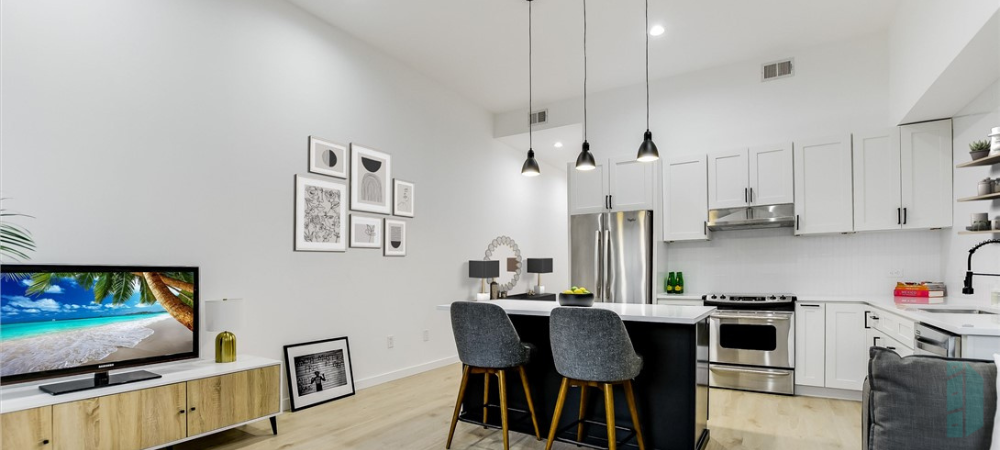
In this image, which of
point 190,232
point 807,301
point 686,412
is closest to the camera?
point 686,412

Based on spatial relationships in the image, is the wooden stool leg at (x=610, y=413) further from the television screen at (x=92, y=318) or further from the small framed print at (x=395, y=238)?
the small framed print at (x=395, y=238)

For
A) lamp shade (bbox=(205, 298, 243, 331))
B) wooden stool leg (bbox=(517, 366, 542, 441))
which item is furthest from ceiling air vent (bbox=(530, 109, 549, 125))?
lamp shade (bbox=(205, 298, 243, 331))

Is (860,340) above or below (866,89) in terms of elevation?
below

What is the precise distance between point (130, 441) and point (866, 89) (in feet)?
19.9

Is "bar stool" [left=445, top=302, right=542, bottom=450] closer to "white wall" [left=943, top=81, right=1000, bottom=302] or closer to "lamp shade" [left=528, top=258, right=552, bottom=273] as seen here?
"white wall" [left=943, top=81, right=1000, bottom=302]

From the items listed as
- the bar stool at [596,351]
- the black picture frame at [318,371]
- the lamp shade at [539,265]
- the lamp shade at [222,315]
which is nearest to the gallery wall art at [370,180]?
the black picture frame at [318,371]

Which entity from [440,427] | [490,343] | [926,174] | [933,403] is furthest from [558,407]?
[926,174]

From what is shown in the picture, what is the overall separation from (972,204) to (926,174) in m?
0.48

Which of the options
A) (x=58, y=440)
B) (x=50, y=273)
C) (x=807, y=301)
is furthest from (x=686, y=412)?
(x=50, y=273)

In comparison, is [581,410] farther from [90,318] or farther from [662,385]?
[90,318]

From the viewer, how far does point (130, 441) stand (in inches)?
103

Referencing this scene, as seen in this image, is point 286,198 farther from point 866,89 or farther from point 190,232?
point 866,89

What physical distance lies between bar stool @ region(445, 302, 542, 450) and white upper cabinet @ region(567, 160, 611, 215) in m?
2.85

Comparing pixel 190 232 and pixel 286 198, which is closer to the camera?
pixel 190 232
